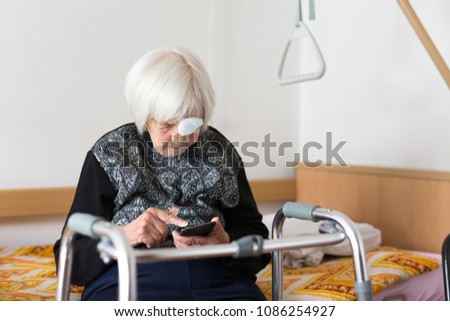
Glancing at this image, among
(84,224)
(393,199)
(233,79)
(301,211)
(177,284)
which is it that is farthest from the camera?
(233,79)

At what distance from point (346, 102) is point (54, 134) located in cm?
125

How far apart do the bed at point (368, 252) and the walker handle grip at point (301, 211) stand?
0.45 meters

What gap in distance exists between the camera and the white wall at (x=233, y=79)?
221 centimetres

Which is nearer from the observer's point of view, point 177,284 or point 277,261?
point 177,284

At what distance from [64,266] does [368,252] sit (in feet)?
4.49

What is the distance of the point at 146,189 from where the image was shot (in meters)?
1.50

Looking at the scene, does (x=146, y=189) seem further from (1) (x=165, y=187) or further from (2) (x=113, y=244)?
(2) (x=113, y=244)

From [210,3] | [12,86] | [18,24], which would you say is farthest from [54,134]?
[210,3]

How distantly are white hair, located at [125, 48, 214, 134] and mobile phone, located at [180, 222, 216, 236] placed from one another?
281mm

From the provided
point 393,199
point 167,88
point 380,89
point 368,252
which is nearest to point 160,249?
point 167,88

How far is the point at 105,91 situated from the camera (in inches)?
93.5

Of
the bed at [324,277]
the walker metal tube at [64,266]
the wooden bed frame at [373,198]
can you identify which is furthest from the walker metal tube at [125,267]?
the wooden bed frame at [373,198]
